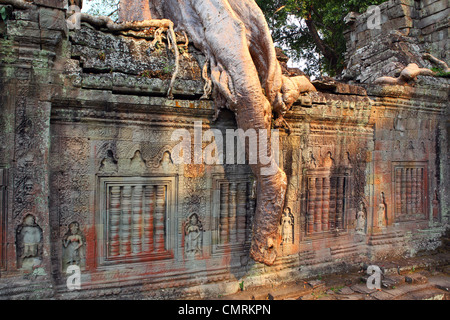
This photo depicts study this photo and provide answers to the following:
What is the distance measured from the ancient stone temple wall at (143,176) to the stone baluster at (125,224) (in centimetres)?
1

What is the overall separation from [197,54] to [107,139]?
→ 170cm

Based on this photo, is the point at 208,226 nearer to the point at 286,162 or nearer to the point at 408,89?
the point at 286,162

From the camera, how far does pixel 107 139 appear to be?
372 centimetres

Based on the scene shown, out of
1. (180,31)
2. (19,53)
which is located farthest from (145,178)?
(180,31)

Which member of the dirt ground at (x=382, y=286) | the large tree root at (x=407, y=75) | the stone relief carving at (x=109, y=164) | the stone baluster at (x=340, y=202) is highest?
the large tree root at (x=407, y=75)

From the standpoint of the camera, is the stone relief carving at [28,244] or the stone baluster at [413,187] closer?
the stone relief carving at [28,244]

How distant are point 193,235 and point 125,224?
33.4 inches

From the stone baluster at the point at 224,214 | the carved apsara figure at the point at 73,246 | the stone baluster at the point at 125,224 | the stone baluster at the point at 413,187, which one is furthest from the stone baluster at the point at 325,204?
the carved apsara figure at the point at 73,246

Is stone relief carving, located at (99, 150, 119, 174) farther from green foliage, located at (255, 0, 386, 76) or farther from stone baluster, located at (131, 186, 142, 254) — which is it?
green foliage, located at (255, 0, 386, 76)

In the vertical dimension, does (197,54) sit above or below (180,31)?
below

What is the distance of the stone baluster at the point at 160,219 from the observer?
3971 mm

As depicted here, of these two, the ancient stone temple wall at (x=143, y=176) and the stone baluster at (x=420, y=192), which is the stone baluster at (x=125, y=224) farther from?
the stone baluster at (x=420, y=192)

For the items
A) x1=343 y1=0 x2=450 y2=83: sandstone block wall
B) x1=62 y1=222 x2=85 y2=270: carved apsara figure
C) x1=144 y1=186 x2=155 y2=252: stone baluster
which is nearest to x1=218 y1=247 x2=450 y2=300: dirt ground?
x1=144 y1=186 x2=155 y2=252: stone baluster

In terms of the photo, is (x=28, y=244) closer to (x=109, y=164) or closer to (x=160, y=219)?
(x=109, y=164)
